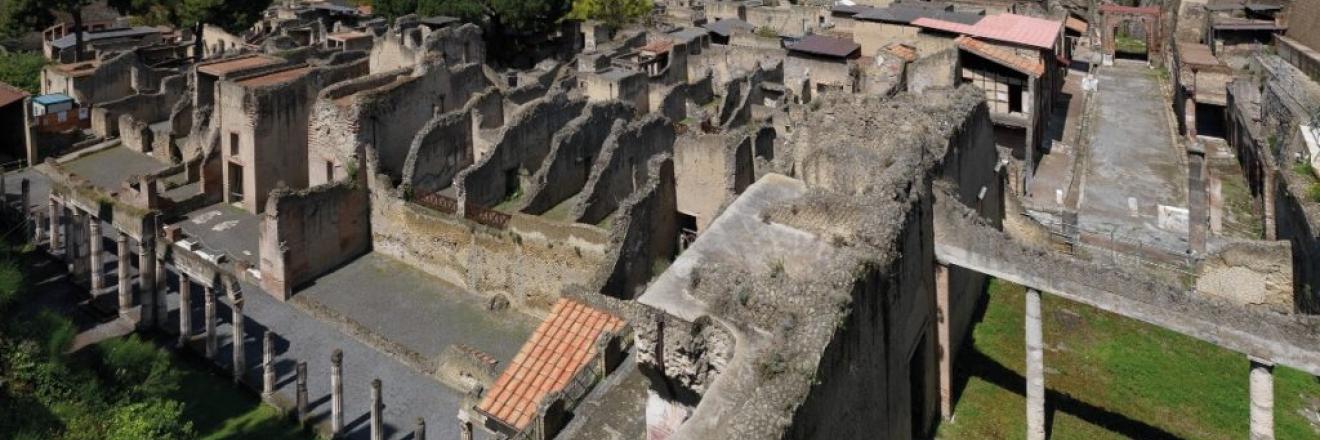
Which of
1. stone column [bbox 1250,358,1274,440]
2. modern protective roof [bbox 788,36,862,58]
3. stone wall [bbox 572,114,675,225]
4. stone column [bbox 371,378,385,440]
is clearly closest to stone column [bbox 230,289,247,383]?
stone column [bbox 371,378,385,440]

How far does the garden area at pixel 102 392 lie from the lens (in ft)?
42.7

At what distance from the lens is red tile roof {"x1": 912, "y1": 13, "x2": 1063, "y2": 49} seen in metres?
34.7

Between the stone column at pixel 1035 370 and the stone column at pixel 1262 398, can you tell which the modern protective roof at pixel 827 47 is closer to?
the stone column at pixel 1035 370

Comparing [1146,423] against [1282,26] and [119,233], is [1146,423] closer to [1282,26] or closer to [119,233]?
[119,233]

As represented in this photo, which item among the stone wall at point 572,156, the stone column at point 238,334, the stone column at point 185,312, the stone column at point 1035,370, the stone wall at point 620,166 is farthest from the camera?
the stone wall at point 572,156

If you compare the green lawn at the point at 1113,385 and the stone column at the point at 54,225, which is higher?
the stone column at the point at 54,225

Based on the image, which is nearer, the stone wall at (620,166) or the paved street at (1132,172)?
the stone wall at (620,166)

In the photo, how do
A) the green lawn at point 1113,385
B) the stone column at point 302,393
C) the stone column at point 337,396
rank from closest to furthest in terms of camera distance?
the green lawn at point 1113,385, the stone column at point 337,396, the stone column at point 302,393

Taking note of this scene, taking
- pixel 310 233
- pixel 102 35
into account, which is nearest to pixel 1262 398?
pixel 310 233

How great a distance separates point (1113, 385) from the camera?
61.0 feet

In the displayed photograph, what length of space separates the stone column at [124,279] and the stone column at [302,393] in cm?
796

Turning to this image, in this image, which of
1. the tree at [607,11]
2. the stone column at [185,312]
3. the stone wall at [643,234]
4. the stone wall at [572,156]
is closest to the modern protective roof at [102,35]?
the tree at [607,11]

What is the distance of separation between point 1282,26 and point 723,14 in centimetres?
3306

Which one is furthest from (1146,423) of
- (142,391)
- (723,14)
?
(723,14)
